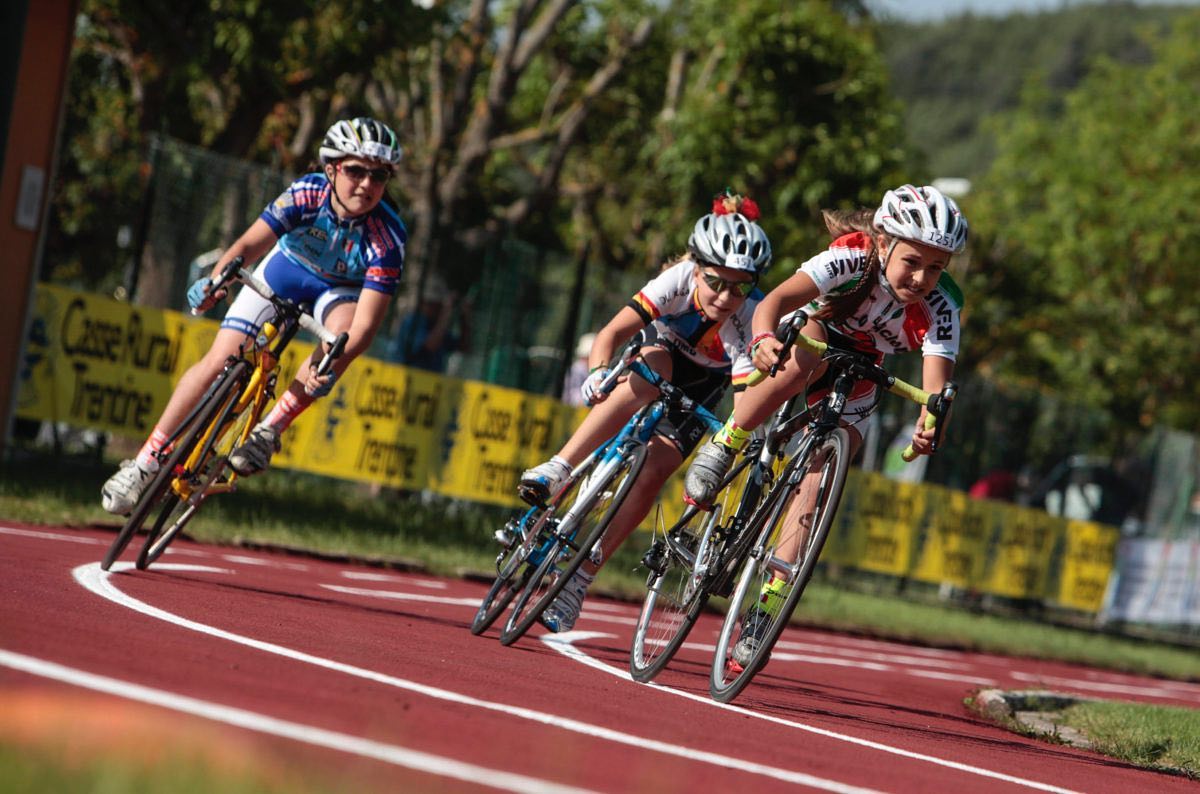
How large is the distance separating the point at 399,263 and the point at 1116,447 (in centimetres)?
1824

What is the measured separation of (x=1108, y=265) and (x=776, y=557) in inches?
1244

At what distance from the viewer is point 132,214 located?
1661 centimetres

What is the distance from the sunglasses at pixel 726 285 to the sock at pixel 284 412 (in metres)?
2.22

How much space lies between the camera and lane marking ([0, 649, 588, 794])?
15.6ft

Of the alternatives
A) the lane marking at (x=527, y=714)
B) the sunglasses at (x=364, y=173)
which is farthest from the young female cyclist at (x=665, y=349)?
the lane marking at (x=527, y=714)

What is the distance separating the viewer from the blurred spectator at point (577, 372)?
18859mm

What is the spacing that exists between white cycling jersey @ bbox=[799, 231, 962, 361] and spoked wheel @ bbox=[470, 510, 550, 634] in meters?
1.74

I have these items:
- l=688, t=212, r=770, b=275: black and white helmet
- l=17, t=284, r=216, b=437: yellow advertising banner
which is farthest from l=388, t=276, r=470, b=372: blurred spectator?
l=688, t=212, r=770, b=275: black and white helmet

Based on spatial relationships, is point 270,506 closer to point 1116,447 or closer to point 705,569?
point 705,569

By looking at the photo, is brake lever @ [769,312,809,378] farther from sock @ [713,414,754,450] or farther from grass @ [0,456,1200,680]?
grass @ [0,456,1200,680]

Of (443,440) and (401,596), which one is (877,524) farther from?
(401,596)

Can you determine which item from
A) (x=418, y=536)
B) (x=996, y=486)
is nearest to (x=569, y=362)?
(x=418, y=536)

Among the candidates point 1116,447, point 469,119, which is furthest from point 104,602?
point 469,119

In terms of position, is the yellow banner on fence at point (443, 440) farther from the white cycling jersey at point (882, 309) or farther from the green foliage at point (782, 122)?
the green foliage at point (782, 122)
